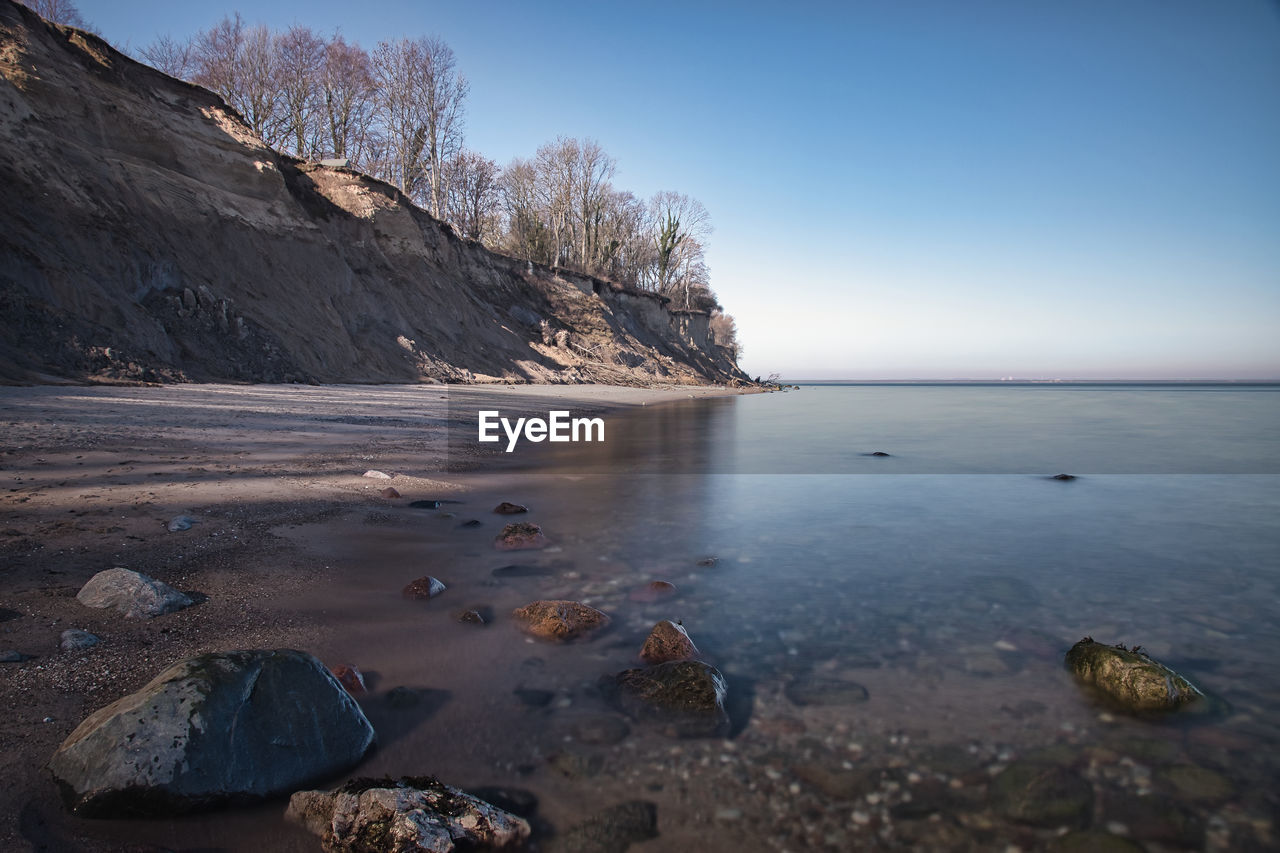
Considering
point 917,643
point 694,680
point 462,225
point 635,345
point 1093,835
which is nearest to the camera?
point 1093,835

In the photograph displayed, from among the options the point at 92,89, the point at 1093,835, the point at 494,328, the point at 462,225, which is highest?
the point at 462,225

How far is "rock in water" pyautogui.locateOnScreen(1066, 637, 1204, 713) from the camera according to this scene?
2.70m

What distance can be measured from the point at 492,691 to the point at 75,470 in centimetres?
454

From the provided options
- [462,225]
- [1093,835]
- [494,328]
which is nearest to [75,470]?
[1093,835]

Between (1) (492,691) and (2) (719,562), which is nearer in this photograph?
(1) (492,691)

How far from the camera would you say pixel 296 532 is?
4.48m

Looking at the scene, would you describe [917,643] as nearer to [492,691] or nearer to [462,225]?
[492,691]

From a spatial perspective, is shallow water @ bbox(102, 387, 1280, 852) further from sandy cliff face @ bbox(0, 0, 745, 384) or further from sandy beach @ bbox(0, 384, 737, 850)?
sandy cliff face @ bbox(0, 0, 745, 384)

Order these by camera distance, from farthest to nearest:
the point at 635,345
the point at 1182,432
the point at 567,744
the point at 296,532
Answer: the point at 635,345 < the point at 1182,432 < the point at 296,532 < the point at 567,744

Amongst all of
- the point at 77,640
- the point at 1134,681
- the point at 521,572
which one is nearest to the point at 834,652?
the point at 1134,681

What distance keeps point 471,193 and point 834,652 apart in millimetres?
43496

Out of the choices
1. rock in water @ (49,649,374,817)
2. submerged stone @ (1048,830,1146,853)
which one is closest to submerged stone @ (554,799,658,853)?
rock in water @ (49,649,374,817)

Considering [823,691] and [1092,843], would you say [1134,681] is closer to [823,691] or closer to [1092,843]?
[1092,843]

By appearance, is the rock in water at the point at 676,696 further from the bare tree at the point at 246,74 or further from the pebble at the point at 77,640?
the bare tree at the point at 246,74
